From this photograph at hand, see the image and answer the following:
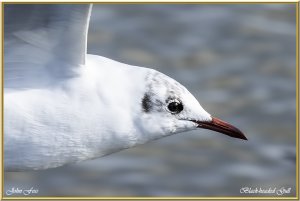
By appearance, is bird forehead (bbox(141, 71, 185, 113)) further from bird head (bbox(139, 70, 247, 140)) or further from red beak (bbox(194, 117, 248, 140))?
red beak (bbox(194, 117, 248, 140))

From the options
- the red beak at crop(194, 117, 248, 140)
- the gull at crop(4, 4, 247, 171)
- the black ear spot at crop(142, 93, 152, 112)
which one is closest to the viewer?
the gull at crop(4, 4, 247, 171)

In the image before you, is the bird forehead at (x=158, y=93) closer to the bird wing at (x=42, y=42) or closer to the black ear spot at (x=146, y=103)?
the black ear spot at (x=146, y=103)

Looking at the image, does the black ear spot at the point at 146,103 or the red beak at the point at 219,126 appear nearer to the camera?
the black ear spot at the point at 146,103

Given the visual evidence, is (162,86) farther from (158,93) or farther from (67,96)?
(67,96)

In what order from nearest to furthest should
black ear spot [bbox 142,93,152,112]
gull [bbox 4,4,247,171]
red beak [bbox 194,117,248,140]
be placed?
1. gull [bbox 4,4,247,171]
2. black ear spot [bbox 142,93,152,112]
3. red beak [bbox 194,117,248,140]

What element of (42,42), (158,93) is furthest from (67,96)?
(158,93)

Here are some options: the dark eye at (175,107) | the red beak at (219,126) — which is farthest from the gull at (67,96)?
the red beak at (219,126)

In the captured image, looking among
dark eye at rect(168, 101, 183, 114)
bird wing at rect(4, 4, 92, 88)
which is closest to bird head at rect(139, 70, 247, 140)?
dark eye at rect(168, 101, 183, 114)

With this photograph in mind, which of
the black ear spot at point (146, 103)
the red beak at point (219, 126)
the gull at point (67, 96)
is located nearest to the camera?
the gull at point (67, 96)

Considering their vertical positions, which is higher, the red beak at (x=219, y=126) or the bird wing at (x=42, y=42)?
the bird wing at (x=42, y=42)
